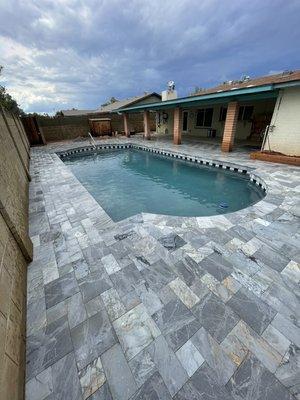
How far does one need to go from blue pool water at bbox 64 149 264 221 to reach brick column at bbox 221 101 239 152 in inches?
75.4

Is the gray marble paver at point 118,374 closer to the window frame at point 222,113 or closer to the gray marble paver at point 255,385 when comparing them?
the gray marble paver at point 255,385

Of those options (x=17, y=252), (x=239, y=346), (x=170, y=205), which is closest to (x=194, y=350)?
(x=239, y=346)

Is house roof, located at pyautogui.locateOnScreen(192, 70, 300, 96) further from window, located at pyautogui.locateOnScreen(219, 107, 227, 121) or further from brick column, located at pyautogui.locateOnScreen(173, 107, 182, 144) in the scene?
brick column, located at pyautogui.locateOnScreen(173, 107, 182, 144)

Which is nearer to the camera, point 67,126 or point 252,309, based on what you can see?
point 252,309

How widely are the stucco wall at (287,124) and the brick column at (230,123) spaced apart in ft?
5.08

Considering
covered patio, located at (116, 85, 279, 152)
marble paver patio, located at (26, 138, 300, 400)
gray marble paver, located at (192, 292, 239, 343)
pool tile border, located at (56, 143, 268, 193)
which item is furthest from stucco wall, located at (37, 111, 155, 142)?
gray marble paver, located at (192, 292, 239, 343)

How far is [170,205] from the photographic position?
5.65 meters

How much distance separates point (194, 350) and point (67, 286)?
1.69 metres

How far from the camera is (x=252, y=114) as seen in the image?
11.2m

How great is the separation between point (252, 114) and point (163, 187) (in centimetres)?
856

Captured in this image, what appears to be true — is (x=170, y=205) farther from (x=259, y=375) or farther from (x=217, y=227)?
(x=259, y=375)

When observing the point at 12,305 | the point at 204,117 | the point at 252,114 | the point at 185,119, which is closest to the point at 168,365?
the point at 12,305

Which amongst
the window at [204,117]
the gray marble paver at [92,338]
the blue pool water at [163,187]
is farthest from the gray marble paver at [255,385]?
the window at [204,117]

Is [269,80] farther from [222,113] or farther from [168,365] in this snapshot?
[168,365]
